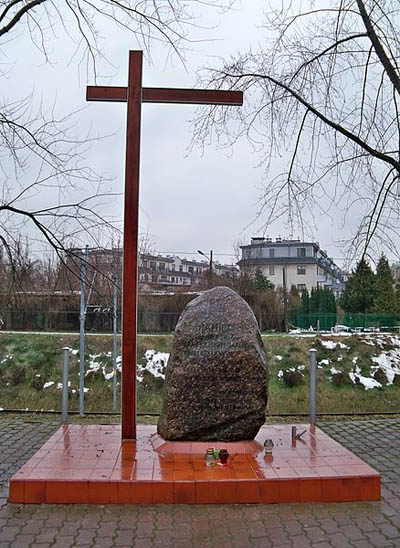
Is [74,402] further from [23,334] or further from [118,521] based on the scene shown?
[118,521]

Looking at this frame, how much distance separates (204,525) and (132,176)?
340 cm

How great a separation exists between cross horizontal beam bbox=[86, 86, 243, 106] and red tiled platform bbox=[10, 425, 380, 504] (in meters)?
3.58

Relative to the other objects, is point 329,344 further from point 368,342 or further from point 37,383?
point 37,383

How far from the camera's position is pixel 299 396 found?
43.7 feet

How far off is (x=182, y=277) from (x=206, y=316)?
4640 cm

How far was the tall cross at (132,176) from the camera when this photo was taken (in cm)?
555

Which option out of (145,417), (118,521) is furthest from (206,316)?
(145,417)

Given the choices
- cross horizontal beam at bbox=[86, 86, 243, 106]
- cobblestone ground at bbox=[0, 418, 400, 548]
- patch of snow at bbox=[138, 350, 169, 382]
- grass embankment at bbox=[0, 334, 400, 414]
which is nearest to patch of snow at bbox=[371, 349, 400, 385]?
grass embankment at bbox=[0, 334, 400, 414]

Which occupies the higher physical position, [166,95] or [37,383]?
[166,95]

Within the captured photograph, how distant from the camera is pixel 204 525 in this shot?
402 centimetres

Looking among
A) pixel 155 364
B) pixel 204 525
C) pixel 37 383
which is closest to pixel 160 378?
pixel 155 364

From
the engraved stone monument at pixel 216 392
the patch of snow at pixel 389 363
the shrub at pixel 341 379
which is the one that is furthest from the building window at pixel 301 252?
the engraved stone monument at pixel 216 392

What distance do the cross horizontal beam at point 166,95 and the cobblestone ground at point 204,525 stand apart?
157 inches

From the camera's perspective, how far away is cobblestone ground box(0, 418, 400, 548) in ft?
12.4
